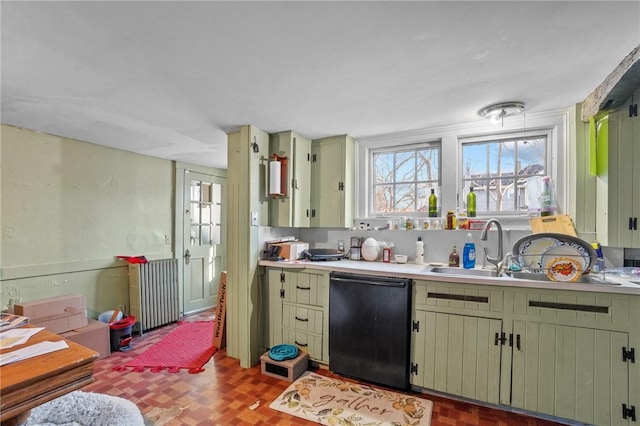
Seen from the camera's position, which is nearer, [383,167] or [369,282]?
[369,282]

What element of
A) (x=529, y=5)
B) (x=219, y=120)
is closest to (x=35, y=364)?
(x=219, y=120)

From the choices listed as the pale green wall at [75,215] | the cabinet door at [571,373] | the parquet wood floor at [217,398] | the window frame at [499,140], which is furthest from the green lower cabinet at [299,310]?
the pale green wall at [75,215]

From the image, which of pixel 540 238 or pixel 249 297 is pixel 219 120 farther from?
pixel 540 238

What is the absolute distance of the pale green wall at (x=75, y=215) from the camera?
2.74 meters

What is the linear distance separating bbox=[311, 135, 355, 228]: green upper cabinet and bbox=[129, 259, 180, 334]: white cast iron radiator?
6.79 feet

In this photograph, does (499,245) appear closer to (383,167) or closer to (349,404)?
(383,167)

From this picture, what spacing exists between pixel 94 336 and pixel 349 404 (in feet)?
8.03

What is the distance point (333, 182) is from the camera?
3201 millimetres

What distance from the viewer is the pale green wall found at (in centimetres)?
274

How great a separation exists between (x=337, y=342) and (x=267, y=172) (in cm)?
172

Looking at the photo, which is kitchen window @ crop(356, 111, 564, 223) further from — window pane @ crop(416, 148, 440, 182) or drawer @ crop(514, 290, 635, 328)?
drawer @ crop(514, 290, 635, 328)

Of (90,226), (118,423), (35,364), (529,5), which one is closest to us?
(35,364)

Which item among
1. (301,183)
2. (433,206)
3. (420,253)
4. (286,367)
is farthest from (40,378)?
(433,206)

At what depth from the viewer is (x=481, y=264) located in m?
2.65
